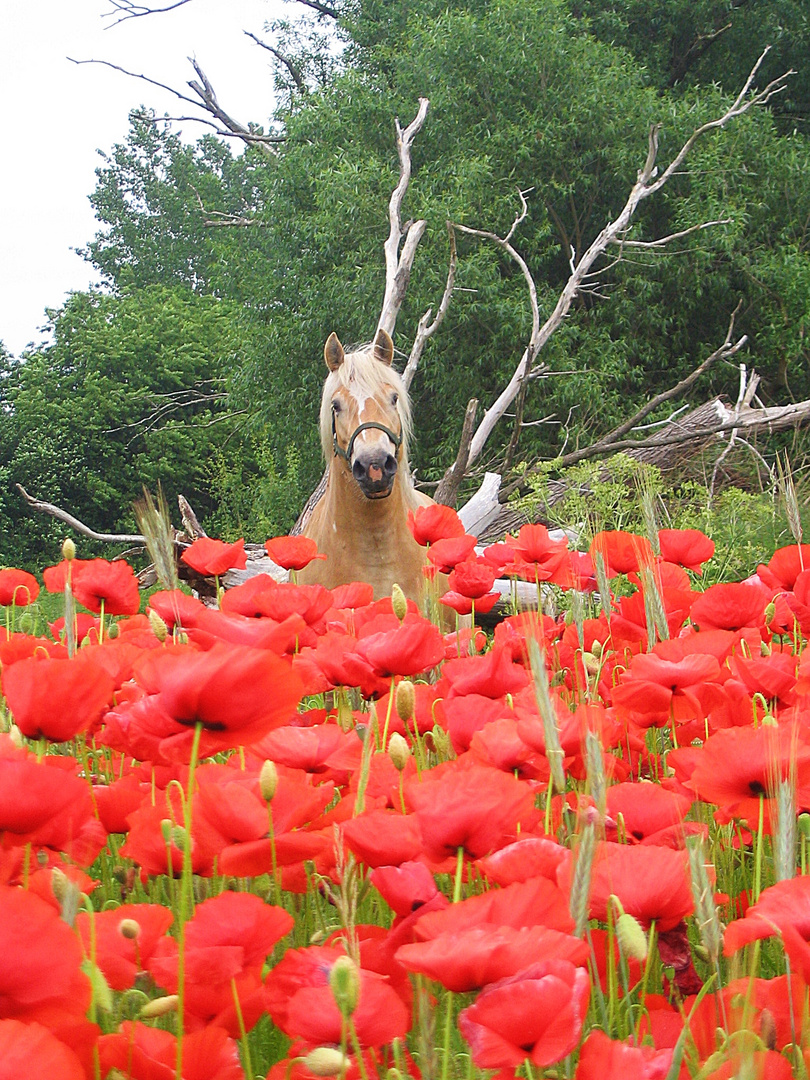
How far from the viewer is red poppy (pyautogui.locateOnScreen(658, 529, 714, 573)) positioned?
1.61 metres

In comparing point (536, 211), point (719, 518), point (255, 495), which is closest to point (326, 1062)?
point (719, 518)

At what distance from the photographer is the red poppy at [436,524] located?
5.92 ft

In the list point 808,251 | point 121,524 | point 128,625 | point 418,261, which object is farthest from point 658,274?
point 128,625

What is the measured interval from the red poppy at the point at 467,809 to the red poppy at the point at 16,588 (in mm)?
1259

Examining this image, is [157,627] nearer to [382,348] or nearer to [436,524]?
[436,524]

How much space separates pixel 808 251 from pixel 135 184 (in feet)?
95.9

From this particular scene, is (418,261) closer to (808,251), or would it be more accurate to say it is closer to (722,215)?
(722,215)

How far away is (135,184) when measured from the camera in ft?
118

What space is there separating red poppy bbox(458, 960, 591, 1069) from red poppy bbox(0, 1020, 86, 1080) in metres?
0.17

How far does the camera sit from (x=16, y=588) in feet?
5.64

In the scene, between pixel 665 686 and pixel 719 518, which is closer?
pixel 665 686

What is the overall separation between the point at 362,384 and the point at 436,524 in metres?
2.18

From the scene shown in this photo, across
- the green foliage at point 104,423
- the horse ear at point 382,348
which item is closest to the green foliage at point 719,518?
the horse ear at point 382,348

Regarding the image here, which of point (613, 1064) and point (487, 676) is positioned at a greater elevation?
point (487, 676)
